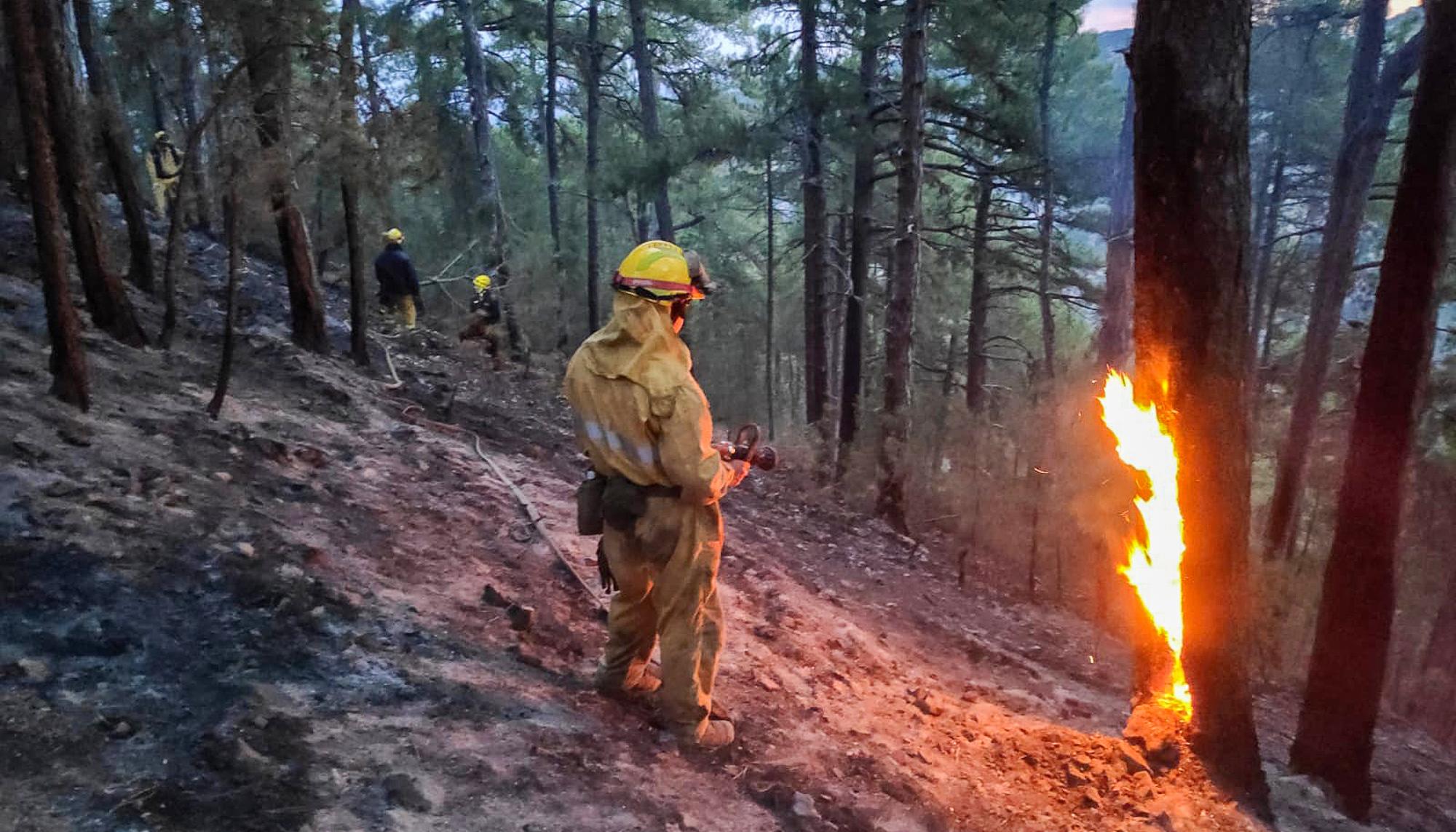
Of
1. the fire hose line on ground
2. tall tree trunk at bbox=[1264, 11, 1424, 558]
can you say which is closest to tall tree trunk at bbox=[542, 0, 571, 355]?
the fire hose line on ground

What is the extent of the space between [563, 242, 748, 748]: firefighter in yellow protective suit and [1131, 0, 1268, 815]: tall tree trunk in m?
2.47

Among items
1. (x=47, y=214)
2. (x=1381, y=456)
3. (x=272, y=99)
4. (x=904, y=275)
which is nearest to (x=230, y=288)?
(x=47, y=214)

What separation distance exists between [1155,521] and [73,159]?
831 centimetres

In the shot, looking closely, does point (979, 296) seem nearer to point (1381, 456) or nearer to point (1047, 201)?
point (1047, 201)

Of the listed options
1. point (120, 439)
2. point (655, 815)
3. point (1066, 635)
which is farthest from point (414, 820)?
point (1066, 635)

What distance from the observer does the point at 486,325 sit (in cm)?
1480

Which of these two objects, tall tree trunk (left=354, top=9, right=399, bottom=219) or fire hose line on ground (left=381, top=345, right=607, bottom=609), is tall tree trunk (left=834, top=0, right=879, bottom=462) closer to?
fire hose line on ground (left=381, top=345, right=607, bottom=609)

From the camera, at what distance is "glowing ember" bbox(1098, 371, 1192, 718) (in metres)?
5.02

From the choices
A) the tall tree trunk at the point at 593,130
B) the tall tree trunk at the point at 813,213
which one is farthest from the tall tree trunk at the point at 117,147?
the tall tree trunk at the point at 593,130

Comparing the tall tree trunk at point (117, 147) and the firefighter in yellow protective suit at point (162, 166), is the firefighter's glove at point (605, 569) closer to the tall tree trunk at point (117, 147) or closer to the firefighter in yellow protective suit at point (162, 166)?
the tall tree trunk at point (117, 147)

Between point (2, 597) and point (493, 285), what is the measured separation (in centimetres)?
1252

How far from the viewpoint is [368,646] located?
414 centimetres

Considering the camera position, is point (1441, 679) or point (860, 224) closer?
point (1441, 679)

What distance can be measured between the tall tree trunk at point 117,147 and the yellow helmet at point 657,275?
7866 millimetres
